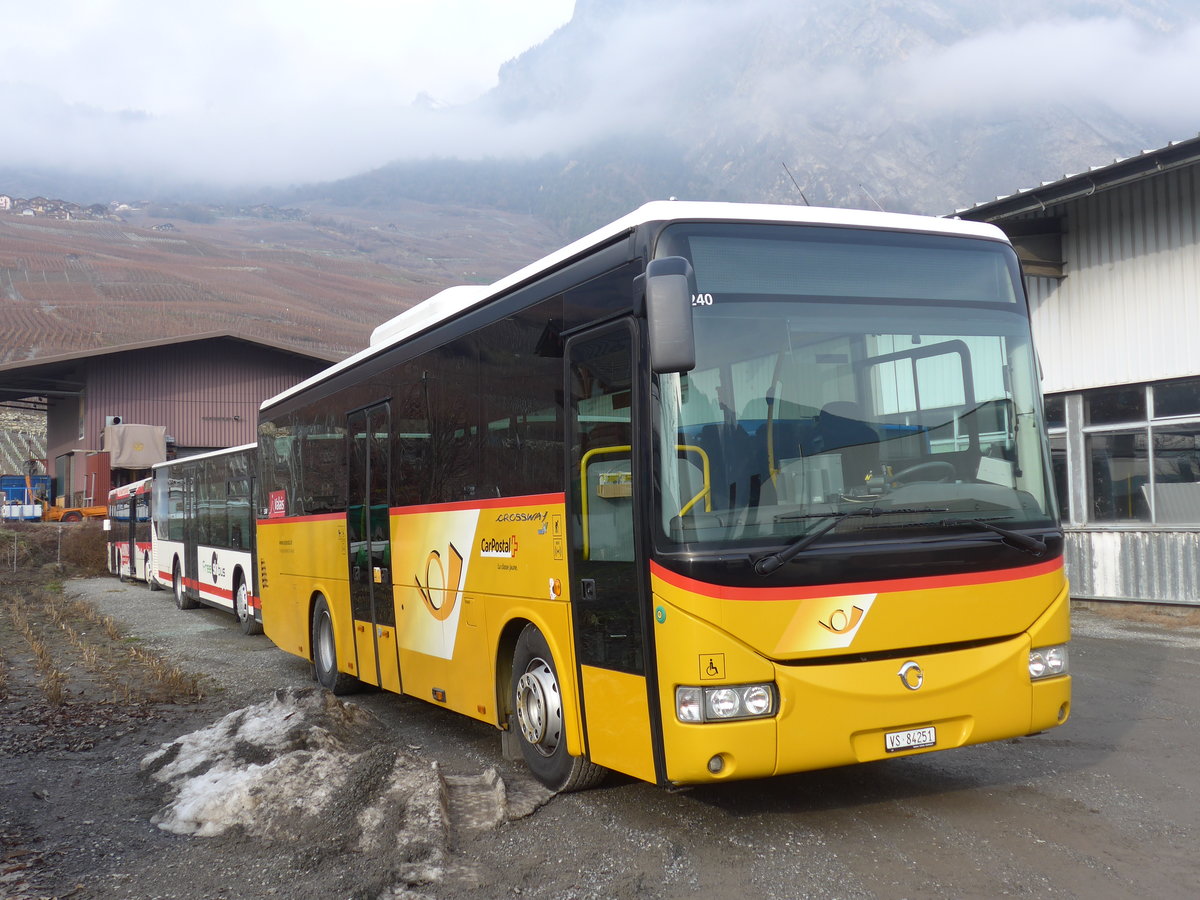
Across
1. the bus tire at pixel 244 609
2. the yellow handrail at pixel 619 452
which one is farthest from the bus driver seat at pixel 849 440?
the bus tire at pixel 244 609

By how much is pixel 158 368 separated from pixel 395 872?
4800cm

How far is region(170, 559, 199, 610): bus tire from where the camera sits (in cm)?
2244

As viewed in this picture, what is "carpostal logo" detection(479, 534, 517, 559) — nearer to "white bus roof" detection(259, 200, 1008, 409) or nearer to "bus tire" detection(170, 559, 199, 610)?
"white bus roof" detection(259, 200, 1008, 409)

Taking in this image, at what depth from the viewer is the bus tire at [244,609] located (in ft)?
56.8

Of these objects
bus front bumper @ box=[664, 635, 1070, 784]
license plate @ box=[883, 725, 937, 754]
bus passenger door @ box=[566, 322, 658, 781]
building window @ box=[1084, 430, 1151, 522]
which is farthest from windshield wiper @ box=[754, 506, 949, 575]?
building window @ box=[1084, 430, 1151, 522]

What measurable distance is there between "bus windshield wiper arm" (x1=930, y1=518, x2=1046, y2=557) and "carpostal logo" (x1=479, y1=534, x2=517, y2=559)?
247cm

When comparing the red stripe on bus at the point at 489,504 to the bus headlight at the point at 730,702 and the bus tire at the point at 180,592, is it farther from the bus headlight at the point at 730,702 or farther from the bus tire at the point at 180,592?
the bus tire at the point at 180,592

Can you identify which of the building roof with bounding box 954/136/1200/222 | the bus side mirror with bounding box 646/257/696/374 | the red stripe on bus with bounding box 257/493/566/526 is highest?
the building roof with bounding box 954/136/1200/222

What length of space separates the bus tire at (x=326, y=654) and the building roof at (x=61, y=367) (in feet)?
126

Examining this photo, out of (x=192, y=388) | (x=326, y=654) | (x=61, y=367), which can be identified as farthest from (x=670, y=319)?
(x=61, y=367)

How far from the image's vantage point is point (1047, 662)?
5660 mm

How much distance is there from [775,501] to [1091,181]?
11175 millimetres

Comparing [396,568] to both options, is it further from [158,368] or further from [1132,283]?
[158,368]

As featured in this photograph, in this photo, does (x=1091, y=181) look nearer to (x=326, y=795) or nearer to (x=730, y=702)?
(x=730, y=702)
